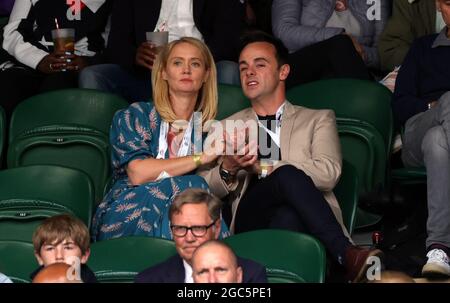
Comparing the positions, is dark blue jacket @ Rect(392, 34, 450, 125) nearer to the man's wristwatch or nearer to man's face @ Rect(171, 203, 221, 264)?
the man's wristwatch

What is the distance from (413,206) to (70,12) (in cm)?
224

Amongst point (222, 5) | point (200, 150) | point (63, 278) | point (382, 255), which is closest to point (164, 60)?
point (200, 150)

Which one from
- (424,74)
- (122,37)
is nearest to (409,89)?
(424,74)

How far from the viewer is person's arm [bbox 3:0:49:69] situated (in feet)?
22.2

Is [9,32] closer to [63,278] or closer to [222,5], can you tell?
[222,5]

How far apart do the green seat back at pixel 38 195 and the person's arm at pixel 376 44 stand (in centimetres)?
189

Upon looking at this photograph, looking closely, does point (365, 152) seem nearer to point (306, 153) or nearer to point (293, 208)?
point (306, 153)

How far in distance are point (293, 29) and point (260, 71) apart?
1.09 meters

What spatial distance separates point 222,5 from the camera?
6496mm

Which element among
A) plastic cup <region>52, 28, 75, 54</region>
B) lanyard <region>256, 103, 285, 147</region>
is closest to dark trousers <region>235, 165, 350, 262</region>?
lanyard <region>256, 103, 285, 147</region>

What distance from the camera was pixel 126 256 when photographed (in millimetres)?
4504

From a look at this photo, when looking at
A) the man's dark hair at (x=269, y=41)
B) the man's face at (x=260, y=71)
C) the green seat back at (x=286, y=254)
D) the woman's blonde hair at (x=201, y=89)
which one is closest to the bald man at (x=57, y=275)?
the green seat back at (x=286, y=254)
